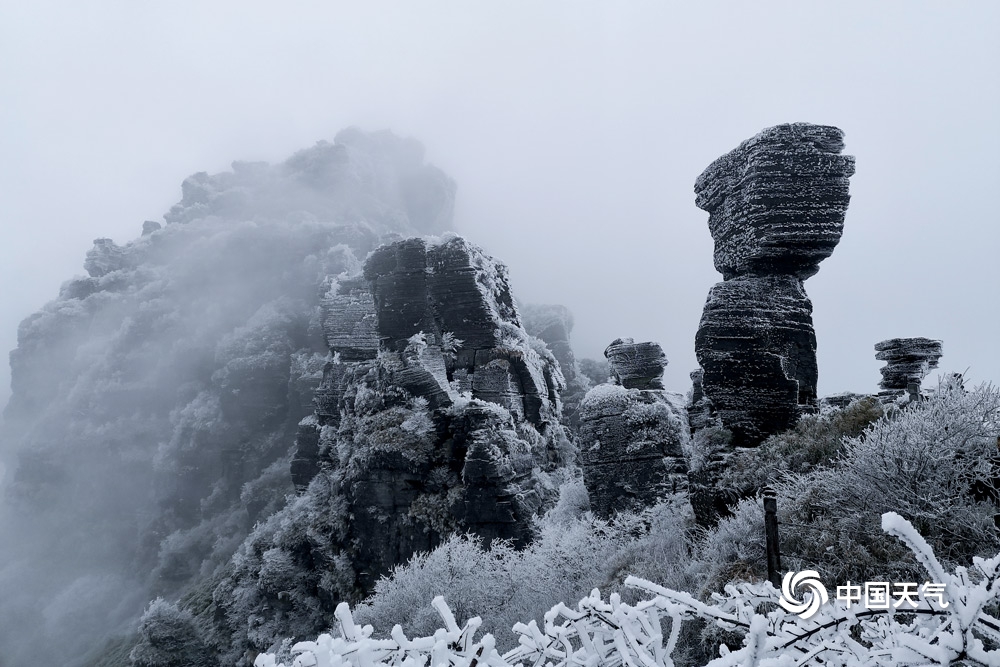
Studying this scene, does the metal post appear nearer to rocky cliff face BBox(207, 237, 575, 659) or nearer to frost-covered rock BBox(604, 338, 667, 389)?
rocky cliff face BBox(207, 237, 575, 659)

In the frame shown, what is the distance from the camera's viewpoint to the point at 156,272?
5216 cm

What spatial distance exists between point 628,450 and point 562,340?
115ft

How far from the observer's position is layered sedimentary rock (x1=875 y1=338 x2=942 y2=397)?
14867 millimetres

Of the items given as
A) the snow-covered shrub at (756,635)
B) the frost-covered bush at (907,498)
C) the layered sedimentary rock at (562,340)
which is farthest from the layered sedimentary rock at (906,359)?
the layered sedimentary rock at (562,340)

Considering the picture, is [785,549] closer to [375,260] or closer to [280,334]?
[375,260]

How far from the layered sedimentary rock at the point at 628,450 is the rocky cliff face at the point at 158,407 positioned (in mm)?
16551

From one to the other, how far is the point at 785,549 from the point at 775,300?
14.3 ft

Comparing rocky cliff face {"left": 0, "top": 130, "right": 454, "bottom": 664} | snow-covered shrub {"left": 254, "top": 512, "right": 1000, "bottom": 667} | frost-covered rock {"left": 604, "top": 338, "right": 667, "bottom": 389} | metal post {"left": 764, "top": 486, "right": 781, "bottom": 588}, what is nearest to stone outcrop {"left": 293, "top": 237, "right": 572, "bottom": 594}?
frost-covered rock {"left": 604, "top": 338, "right": 667, "bottom": 389}

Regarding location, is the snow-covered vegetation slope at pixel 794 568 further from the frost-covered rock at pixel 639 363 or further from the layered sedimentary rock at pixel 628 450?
the frost-covered rock at pixel 639 363

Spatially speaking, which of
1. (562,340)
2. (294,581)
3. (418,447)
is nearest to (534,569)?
(418,447)

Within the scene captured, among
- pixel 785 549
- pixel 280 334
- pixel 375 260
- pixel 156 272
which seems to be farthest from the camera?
pixel 156 272

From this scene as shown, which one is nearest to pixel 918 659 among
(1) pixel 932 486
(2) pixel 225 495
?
(1) pixel 932 486

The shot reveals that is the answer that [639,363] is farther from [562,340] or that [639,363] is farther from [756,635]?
[562,340]

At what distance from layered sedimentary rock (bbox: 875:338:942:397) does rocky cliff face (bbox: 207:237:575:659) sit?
35.4 ft
